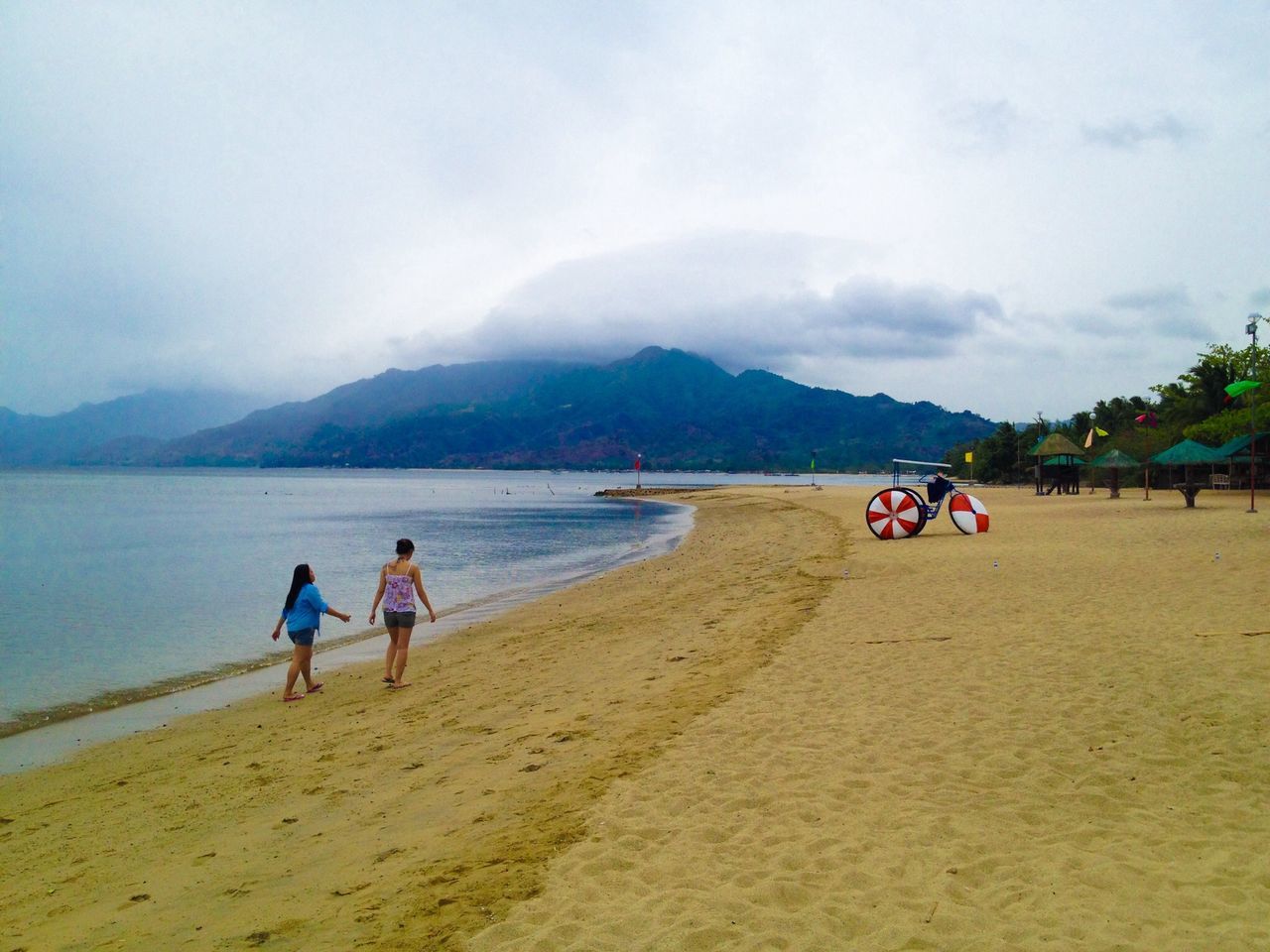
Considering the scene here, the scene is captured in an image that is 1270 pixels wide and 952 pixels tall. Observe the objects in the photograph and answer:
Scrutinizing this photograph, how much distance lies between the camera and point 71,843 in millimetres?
5961

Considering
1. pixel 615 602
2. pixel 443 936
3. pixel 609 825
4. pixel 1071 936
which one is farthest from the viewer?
pixel 615 602

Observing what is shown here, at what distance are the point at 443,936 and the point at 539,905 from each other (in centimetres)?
51

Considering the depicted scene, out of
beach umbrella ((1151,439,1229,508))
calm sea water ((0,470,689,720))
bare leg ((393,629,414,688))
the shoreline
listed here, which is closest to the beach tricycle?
calm sea water ((0,470,689,720))

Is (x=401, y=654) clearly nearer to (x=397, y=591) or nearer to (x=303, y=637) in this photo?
(x=397, y=591)

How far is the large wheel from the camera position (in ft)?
72.4

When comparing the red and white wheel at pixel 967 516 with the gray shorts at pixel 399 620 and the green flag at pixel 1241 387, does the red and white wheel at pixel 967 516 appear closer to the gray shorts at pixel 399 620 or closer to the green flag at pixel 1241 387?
the green flag at pixel 1241 387

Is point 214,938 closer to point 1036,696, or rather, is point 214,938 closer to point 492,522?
point 1036,696

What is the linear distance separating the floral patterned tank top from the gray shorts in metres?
0.07

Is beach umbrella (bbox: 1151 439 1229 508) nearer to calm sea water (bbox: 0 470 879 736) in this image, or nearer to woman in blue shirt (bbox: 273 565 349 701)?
calm sea water (bbox: 0 470 879 736)

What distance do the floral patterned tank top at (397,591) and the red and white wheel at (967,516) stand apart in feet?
58.6

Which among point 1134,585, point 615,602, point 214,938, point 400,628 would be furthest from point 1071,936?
point 615,602

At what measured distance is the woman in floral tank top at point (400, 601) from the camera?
9.78m

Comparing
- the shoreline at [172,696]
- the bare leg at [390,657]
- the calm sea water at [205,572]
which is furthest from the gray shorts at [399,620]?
the calm sea water at [205,572]

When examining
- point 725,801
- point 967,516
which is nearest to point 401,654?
point 725,801
